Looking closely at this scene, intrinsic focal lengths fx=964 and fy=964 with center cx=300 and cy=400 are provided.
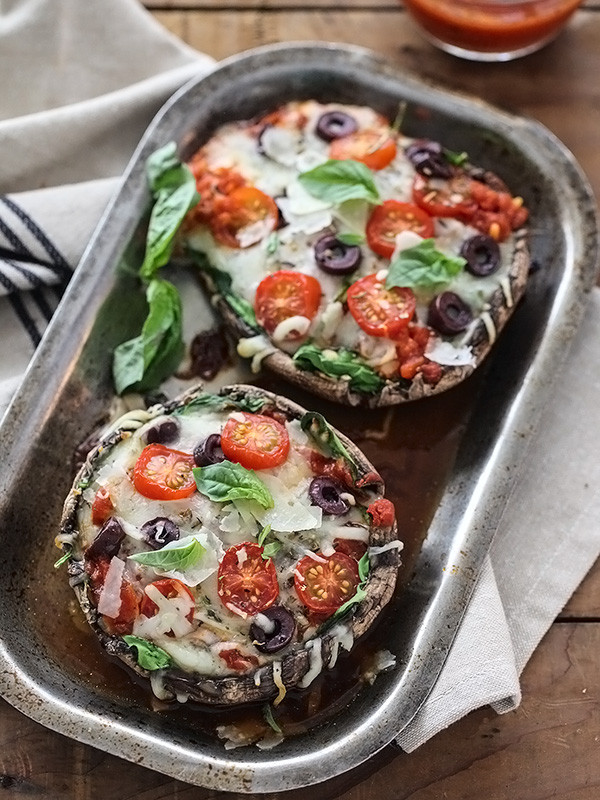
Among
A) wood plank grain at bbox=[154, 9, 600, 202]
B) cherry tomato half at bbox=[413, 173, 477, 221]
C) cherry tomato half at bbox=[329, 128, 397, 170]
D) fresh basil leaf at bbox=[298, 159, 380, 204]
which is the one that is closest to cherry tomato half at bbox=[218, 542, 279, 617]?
fresh basil leaf at bbox=[298, 159, 380, 204]

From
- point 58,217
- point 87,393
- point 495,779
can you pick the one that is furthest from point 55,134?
point 495,779

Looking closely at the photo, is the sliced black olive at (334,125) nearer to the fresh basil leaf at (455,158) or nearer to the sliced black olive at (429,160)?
the sliced black olive at (429,160)

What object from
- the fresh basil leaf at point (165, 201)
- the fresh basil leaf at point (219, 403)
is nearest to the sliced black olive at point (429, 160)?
the fresh basil leaf at point (165, 201)

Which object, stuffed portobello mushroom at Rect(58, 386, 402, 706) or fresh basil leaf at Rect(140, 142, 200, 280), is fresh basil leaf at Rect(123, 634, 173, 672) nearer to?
stuffed portobello mushroom at Rect(58, 386, 402, 706)

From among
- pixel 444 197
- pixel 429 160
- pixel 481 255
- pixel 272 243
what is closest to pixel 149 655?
pixel 272 243

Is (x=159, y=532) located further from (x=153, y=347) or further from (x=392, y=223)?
(x=392, y=223)

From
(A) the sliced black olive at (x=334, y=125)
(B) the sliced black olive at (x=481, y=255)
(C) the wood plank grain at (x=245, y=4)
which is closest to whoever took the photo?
(B) the sliced black olive at (x=481, y=255)
